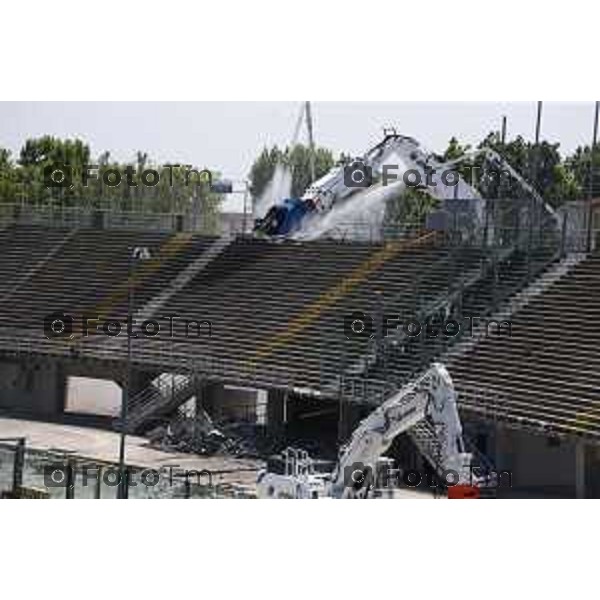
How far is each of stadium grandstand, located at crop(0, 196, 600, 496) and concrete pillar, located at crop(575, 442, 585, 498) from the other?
3 cm

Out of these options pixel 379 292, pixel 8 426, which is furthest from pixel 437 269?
pixel 8 426

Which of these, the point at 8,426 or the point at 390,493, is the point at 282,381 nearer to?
the point at 8,426

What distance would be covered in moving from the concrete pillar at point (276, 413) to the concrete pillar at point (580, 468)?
8203mm

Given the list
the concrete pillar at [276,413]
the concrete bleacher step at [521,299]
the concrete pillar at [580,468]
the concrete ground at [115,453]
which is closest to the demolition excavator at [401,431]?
the concrete ground at [115,453]

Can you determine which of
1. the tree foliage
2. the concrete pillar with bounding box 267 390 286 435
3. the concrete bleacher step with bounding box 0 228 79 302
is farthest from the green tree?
the concrete pillar with bounding box 267 390 286 435

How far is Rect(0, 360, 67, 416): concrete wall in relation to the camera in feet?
109

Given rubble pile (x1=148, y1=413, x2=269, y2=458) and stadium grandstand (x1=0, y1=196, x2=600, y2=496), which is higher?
stadium grandstand (x1=0, y1=196, x2=600, y2=496)

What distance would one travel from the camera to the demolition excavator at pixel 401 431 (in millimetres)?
19750

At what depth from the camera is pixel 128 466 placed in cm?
2442

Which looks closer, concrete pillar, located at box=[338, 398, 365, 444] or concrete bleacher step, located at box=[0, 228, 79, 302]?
concrete pillar, located at box=[338, 398, 365, 444]

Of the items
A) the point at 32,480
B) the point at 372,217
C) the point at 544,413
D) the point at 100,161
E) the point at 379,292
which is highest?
the point at 100,161

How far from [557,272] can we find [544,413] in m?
6.07

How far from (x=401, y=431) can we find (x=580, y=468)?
11.9 ft

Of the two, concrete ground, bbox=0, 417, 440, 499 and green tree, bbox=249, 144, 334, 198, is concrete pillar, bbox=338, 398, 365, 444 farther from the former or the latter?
green tree, bbox=249, 144, 334, 198
